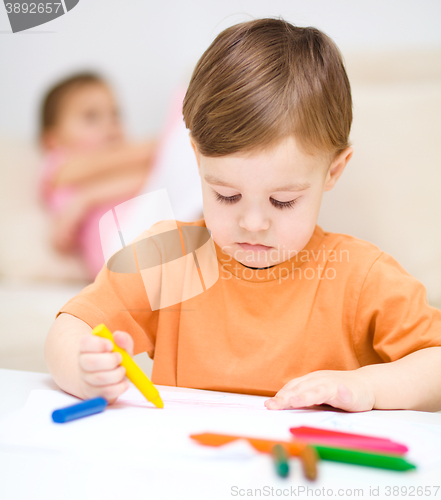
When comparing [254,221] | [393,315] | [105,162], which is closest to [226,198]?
[254,221]

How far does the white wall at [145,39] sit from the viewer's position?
85 cm

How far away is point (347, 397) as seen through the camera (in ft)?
1.72

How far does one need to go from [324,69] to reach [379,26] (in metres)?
0.30

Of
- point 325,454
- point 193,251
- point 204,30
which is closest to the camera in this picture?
point 325,454

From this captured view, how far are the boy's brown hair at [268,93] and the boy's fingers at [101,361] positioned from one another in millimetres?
279

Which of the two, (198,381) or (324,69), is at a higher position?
(324,69)

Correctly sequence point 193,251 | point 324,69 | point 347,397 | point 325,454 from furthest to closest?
point 193,251 → point 324,69 → point 347,397 → point 325,454

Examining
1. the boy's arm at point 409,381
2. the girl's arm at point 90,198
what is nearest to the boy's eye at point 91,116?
the girl's arm at point 90,198

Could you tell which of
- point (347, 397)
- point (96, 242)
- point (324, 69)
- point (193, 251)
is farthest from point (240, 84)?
point (96, 242)

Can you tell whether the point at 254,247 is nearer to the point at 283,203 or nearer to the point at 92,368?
the point at 283,203

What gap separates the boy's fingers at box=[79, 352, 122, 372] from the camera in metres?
0.49

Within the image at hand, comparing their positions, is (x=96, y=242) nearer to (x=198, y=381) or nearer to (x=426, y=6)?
(x=198, y=381)

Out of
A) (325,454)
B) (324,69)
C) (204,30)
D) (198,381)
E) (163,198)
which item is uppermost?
(204,30)

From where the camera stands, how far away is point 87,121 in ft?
3.24
